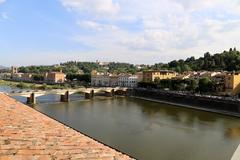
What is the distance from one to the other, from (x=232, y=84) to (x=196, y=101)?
7.36 meters

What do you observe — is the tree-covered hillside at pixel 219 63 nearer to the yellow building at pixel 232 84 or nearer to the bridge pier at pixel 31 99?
the yellow building at pixel 232 84

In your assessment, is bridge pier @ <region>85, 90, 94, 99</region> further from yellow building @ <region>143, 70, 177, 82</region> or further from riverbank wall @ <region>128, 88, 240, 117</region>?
yellow building @ <region>143, 70, 177, 82</region>

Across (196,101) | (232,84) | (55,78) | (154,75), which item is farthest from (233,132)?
(55,78)

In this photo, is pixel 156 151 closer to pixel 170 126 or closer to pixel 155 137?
pixel 155 137

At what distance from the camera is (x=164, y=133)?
2203 cm

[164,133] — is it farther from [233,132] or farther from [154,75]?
[154,75]

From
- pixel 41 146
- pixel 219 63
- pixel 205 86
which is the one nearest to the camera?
pixel 41 146

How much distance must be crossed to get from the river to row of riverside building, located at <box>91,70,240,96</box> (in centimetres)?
1237

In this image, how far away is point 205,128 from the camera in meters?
24.5

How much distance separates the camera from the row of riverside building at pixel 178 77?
4331 centimetres

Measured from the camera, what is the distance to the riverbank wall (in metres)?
33.7

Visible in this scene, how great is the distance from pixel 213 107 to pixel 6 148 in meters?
34.7

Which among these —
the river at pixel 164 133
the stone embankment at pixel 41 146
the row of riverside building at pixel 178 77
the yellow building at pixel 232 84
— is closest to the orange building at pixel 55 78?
the row of riverside building at pixel 178 77

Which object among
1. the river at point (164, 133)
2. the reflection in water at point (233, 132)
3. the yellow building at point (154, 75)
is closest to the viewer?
the river at point (164, 133)
